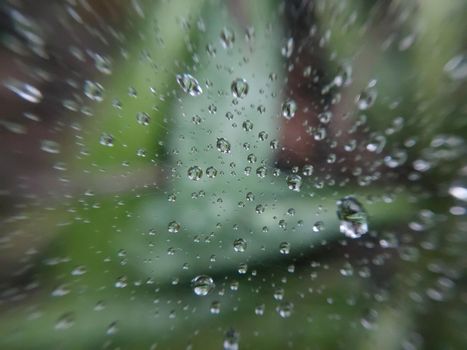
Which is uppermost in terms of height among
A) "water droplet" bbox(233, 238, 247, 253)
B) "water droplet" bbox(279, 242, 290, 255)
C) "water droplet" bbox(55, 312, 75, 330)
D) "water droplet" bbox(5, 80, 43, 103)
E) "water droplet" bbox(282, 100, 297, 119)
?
"water droplet" bbox(5, 80, 43, 103)

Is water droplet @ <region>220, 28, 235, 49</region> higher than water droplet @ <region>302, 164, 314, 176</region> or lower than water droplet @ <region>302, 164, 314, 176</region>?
higher

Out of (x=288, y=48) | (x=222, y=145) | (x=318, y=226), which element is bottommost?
(x=318, y=226)

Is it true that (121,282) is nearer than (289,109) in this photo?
Yes

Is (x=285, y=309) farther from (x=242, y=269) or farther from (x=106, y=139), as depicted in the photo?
(x=106, y=139)

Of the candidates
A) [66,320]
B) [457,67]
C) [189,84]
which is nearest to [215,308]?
[66,320]

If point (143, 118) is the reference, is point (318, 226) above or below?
below

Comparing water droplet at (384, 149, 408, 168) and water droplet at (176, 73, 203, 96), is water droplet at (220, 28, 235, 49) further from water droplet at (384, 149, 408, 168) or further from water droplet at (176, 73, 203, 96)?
water droplet at (384, 149, 408, 168)

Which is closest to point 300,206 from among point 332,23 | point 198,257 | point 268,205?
point 268,205

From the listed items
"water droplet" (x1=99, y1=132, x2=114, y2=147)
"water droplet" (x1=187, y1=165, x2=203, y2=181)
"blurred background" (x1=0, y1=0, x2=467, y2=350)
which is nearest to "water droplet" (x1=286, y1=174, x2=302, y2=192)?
"blurred background" (x1=0, y1=0, x2=467, y2=350)
